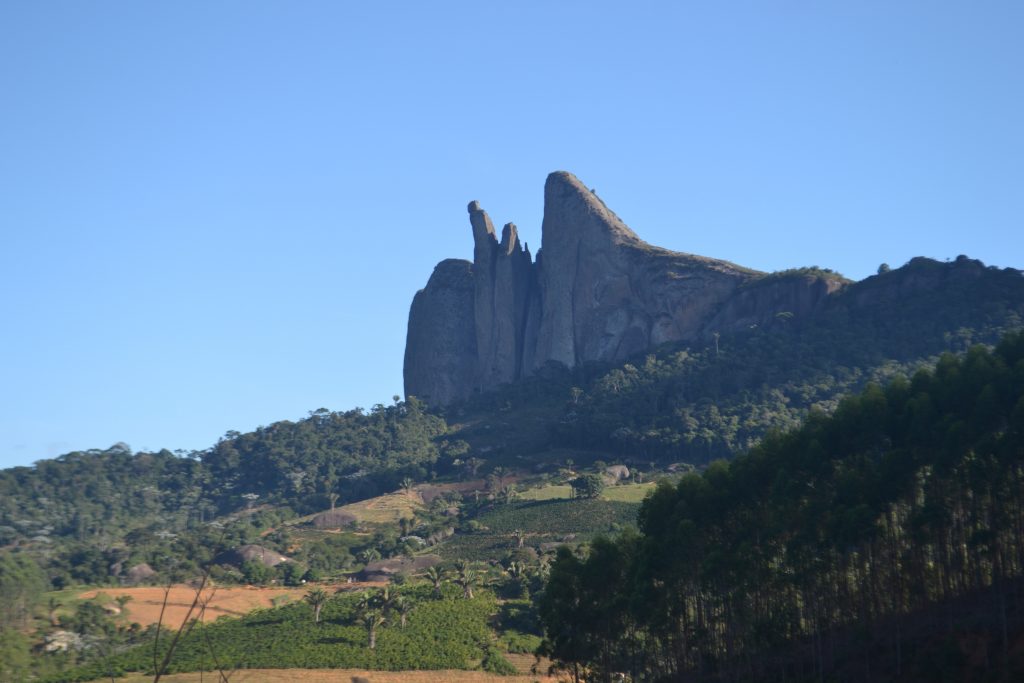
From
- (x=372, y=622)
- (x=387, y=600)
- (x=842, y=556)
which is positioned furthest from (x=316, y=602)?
(x=842, y=556)

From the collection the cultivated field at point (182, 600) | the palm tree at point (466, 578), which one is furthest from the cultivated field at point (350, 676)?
the cultivated field at point (182, 600)

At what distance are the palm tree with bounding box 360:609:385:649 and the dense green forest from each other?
28.0 m

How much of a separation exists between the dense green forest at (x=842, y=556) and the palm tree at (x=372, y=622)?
28.0 meters

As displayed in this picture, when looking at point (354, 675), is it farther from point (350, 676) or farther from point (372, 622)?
point (372, 622)

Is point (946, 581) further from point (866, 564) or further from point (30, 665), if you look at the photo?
point (30, 665)

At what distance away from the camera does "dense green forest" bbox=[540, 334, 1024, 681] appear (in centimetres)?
4625

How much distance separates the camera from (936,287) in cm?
15475

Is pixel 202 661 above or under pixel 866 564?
under

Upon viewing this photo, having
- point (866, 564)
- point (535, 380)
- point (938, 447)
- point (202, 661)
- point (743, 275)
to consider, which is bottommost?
point (202, 661)

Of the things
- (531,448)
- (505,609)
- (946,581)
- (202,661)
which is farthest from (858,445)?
(531,448)

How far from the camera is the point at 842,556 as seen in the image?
166 ft

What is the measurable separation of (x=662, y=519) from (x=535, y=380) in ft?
428

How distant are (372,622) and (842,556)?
1704 inches

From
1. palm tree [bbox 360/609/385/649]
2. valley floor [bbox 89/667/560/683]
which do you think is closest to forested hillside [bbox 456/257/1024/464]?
palm tree [bbox 360/609/385/649]
